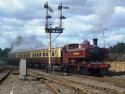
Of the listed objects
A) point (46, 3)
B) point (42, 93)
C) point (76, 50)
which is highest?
point (46, 3)

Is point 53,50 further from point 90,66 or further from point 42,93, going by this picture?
point 42,93

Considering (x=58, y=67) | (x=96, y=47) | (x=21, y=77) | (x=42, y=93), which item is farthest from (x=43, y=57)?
(x=42, y=93)

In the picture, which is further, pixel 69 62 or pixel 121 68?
pixel 121 68

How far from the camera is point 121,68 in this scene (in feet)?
157

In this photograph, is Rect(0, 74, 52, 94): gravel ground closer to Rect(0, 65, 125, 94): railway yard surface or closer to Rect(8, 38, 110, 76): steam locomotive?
Rect(0, 65, 125, 94): railway yard surface

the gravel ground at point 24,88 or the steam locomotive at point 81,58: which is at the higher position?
the steam locomotive at point 81,58

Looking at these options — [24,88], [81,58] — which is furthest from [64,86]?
[81,58]

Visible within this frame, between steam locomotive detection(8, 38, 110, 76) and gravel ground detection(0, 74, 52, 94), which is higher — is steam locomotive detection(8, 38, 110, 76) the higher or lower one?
the higher one

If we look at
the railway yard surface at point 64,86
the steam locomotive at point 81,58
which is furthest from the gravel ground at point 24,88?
the steam locomotive at point 81,58

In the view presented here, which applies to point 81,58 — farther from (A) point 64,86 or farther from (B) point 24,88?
(B) point 24,88

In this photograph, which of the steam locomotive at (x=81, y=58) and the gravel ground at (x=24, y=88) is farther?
the steam locomotive at (x=81, y=58)

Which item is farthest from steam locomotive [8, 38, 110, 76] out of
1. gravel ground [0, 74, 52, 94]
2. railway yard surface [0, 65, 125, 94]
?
gravel ground [0, 74, 52, 94]

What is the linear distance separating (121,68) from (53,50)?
942 centimetres

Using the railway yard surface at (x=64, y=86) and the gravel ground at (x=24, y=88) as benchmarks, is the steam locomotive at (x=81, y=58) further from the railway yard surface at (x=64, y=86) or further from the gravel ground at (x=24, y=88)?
the gravel ground at (x=24, y=88)
